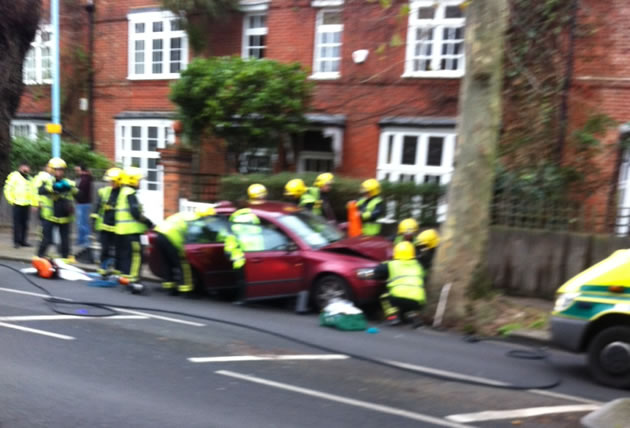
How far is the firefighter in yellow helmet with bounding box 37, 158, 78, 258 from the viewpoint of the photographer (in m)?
11.2

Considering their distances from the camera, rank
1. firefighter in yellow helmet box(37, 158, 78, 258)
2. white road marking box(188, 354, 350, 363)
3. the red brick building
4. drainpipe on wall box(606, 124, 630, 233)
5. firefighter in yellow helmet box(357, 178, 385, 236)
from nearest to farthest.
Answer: white road marking box(188, 354, 350, 363), drainpipe on wall box(606, 124, 630, 233), firefighter in yellow helmet box(357, 178, 385, 236), firefighter in yellow helmet box(37, 158, 78, 258), the red brick building

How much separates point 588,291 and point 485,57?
3397mm

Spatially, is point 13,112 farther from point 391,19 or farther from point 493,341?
point 493,341

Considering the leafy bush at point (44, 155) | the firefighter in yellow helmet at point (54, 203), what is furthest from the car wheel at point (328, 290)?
the leafy bush at point (44, 155)

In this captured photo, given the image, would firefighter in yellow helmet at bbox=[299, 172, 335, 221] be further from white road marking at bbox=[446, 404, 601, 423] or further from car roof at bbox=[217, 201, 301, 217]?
white road marking at bbox=[446, 404, 601, 423]

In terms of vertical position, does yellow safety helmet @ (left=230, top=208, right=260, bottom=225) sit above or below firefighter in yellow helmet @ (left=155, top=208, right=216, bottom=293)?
above

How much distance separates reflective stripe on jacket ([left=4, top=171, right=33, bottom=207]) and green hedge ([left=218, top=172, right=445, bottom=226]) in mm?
4230

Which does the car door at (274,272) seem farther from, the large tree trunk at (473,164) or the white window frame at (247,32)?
the white window frame at (247,32)

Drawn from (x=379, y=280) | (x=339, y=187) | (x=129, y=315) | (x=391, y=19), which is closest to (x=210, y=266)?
(x=129, y=315)

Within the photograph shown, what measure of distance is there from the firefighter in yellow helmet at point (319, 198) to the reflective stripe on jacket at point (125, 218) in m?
2.95

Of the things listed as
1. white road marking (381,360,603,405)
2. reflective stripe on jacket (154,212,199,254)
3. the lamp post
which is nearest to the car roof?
reflective stripe on jacket (154,212,199,254)

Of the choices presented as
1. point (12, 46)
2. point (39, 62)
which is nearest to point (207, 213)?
point (12, 46)

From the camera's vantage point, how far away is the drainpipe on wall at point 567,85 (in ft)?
40.1

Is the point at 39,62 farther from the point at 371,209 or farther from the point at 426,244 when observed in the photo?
the point at 426,244
